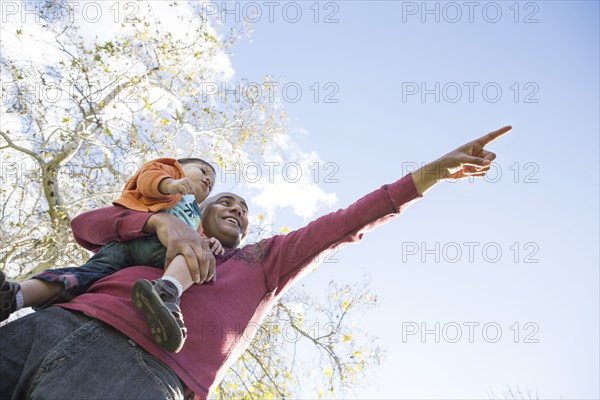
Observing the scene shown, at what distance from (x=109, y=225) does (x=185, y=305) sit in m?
0.61

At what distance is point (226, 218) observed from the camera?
2922mm

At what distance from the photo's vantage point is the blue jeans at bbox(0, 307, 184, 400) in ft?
5.13

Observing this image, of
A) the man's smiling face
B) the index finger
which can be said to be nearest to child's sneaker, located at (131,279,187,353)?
the man's smiling face

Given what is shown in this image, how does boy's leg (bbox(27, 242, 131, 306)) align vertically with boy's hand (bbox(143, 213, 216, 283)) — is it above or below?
below

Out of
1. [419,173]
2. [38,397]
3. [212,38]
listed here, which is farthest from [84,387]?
[212,38]

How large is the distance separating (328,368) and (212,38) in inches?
253

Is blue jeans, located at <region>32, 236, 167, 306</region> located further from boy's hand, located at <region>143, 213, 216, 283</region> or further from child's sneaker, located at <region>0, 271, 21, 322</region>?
child's sneaker, located at <region>0, 271, 21, 322</region>

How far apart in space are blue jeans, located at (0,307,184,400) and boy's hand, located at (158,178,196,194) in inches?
34.2

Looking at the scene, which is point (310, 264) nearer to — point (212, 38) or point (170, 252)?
point (170, 252)

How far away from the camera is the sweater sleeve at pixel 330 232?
7.95ft

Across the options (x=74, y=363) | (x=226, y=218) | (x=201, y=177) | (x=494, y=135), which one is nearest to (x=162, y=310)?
(x=74, y=363)

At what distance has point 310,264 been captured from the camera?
8.37ft

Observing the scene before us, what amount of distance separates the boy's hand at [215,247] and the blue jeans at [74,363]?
0.82m

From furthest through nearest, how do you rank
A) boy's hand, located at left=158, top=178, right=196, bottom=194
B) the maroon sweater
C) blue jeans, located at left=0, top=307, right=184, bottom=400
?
1. boy's hand, located at left=158, top=178, right=196, bottom=194
2. the maroon sweater
3. blue jeans, located at left=0, top=307, right=184, bottom=400
